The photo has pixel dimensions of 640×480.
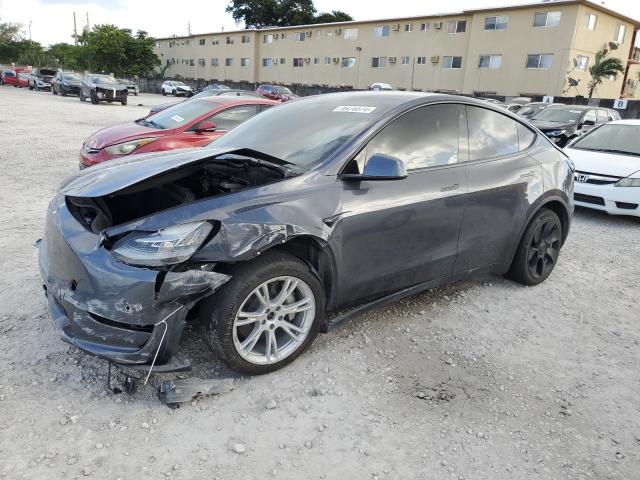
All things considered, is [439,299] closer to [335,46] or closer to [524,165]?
[524,165]

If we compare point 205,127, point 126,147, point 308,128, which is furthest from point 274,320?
point 205,127

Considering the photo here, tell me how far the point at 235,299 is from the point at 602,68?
37.8 meters

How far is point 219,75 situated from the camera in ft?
199

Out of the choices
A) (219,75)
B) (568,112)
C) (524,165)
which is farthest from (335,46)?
(524,165)

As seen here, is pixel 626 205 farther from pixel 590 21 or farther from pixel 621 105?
pixel 590 21

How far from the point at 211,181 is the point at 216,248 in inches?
37.6

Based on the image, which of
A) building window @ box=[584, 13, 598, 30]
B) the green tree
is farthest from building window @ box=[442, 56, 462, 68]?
the green tree

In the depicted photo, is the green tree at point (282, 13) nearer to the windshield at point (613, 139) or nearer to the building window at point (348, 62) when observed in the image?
the building window at point (348, 62)

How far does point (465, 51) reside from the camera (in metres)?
37.5

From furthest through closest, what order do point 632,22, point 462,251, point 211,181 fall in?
point 632,22 → point 462,251 → point 211,181

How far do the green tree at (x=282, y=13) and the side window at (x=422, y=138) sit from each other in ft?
217

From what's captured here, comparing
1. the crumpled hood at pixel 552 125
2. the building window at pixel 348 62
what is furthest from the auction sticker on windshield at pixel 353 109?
the building window at pixel 348 62

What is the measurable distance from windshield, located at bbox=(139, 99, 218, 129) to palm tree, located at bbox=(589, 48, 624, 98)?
33901 millimetres

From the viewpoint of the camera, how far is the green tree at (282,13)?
213ft
